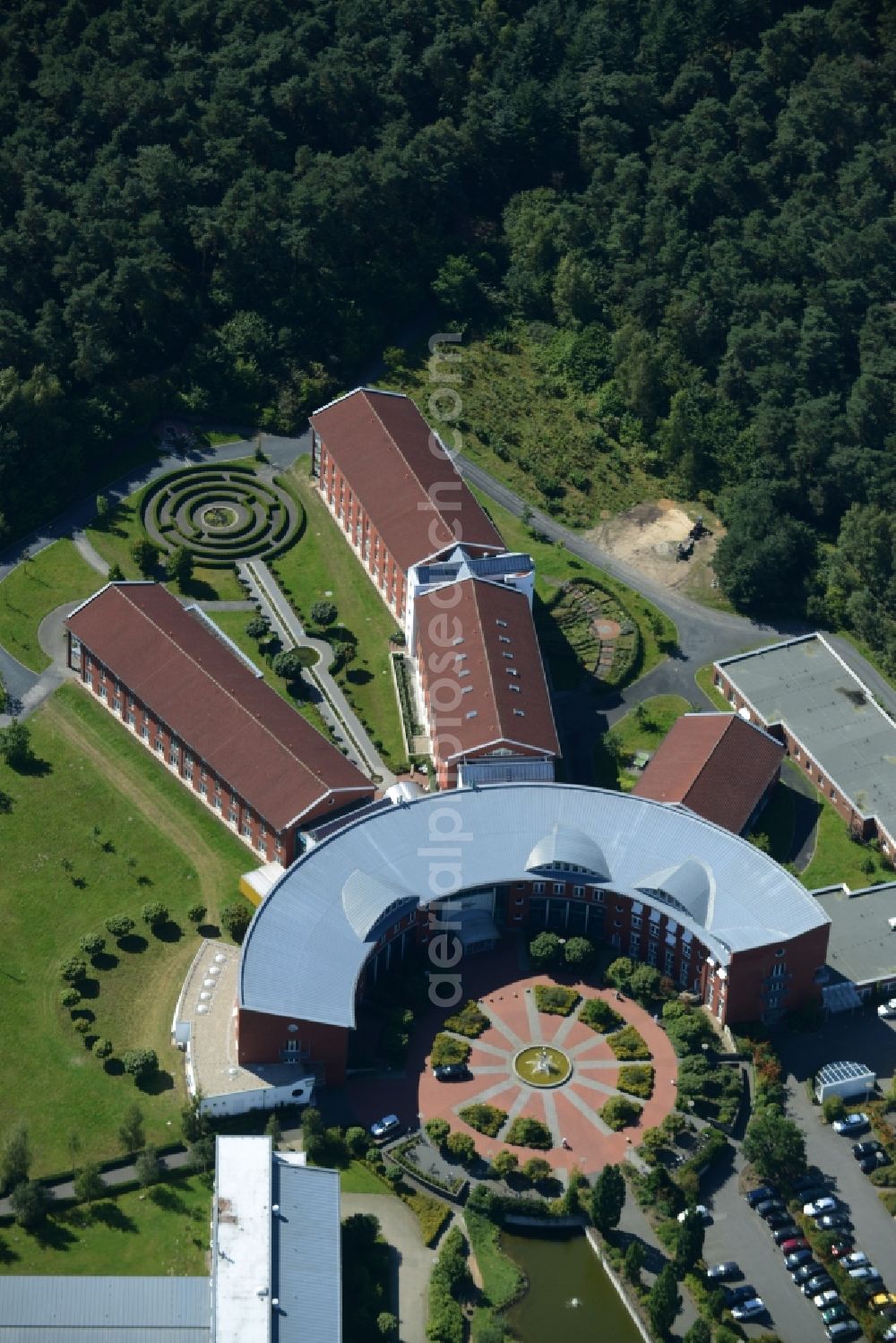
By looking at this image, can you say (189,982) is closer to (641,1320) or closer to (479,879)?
(479,879)

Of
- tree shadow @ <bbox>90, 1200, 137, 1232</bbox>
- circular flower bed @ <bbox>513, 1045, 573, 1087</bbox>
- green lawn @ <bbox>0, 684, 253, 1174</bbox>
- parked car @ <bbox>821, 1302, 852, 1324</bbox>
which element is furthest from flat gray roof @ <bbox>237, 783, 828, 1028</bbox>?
parked car @ <bbox>821, 1302, 852, 1324</bbox>

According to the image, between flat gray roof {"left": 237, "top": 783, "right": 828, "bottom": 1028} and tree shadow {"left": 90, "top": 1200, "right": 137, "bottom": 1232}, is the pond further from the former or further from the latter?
tree shadow {"left": 90, "top": 1200, "right": 137, "bottom": 1232}

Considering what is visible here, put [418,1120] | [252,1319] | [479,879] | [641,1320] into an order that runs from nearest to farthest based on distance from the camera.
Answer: [252,1319] → [641,1320] → [418,1120] → [479,879]

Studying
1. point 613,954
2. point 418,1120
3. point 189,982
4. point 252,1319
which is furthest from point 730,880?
point 252,1319

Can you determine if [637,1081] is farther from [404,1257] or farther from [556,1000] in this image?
[404,1257]

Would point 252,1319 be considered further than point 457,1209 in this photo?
No

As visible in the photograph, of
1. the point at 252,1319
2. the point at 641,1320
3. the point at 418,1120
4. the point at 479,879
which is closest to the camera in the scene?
the point at 252,1319

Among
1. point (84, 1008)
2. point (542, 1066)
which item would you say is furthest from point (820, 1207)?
point (84, 1008)
